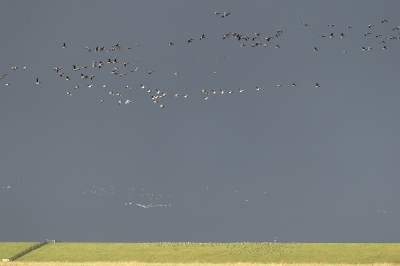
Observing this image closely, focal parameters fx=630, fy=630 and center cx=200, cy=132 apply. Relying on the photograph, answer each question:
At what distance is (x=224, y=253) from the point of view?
89688mm

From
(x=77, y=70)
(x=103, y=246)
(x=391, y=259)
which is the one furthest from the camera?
(x=103, y=246)

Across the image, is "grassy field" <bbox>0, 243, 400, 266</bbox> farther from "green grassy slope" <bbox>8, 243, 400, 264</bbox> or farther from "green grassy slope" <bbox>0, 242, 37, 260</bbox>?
"green grassy slope" <bbox>0, 242, 37, 260</bbox>

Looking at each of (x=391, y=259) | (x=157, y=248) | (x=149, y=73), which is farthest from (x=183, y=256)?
(x=149, y=73)

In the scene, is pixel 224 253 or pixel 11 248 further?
pixel 11 248

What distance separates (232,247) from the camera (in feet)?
312

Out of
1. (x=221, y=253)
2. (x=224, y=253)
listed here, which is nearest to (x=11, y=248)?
(x=221, y=253)

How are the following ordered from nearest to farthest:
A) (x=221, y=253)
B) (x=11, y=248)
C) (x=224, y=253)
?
1. (x=224, y=253)
2. (x=221, y=253)
3. (x=11, y=248)

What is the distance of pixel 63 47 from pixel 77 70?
8.56 feet

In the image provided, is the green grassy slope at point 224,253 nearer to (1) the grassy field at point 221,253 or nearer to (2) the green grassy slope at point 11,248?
(1) the grassy field at point 221,253

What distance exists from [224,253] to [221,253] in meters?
0.44

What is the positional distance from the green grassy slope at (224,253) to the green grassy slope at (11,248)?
8.65ft

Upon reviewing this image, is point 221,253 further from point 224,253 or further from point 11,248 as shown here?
point 11,248

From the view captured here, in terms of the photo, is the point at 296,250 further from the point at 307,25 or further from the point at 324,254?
the point at 307,25

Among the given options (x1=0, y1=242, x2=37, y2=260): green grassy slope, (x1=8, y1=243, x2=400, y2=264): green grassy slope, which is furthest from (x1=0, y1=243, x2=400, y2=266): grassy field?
(x1=0, y1=242, x2=37, y2=260): green grassy slope
